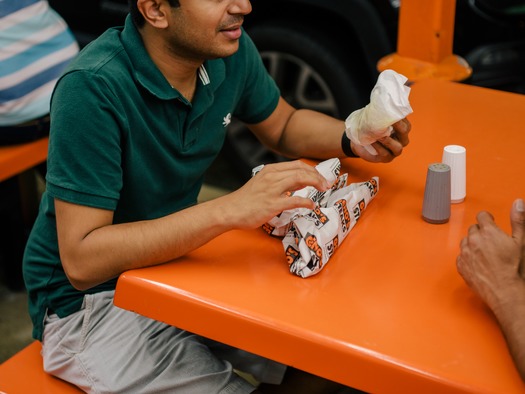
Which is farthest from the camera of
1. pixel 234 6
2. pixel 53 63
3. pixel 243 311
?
pixel 53 63

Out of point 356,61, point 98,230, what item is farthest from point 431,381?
point 356,61

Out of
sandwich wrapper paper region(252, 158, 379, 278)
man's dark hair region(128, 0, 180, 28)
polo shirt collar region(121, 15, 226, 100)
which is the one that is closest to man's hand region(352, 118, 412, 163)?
sandwich wrapper paper region(252, 158, 379, 278)

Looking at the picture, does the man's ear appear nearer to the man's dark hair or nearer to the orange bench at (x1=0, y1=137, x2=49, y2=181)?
the man's dark hair

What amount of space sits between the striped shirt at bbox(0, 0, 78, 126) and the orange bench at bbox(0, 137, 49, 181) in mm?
96

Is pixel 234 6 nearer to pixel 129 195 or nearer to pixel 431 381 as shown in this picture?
pixel 129 195

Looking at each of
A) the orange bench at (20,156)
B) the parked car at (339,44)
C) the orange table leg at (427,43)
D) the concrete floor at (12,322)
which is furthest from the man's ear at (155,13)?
the parked car at (339,44)

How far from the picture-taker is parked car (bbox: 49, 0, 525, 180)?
341 cm

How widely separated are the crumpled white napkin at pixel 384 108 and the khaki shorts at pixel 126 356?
639 millimetres

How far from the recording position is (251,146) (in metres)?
4.04

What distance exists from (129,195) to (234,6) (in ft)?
1.66

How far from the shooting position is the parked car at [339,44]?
11.2 ft

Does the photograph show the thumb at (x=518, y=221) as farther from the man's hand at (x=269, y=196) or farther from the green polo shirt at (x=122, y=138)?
the green polo shirt at (x=122, y=138)

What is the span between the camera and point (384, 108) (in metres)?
1.81

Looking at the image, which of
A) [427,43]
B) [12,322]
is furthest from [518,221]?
[12,322]
